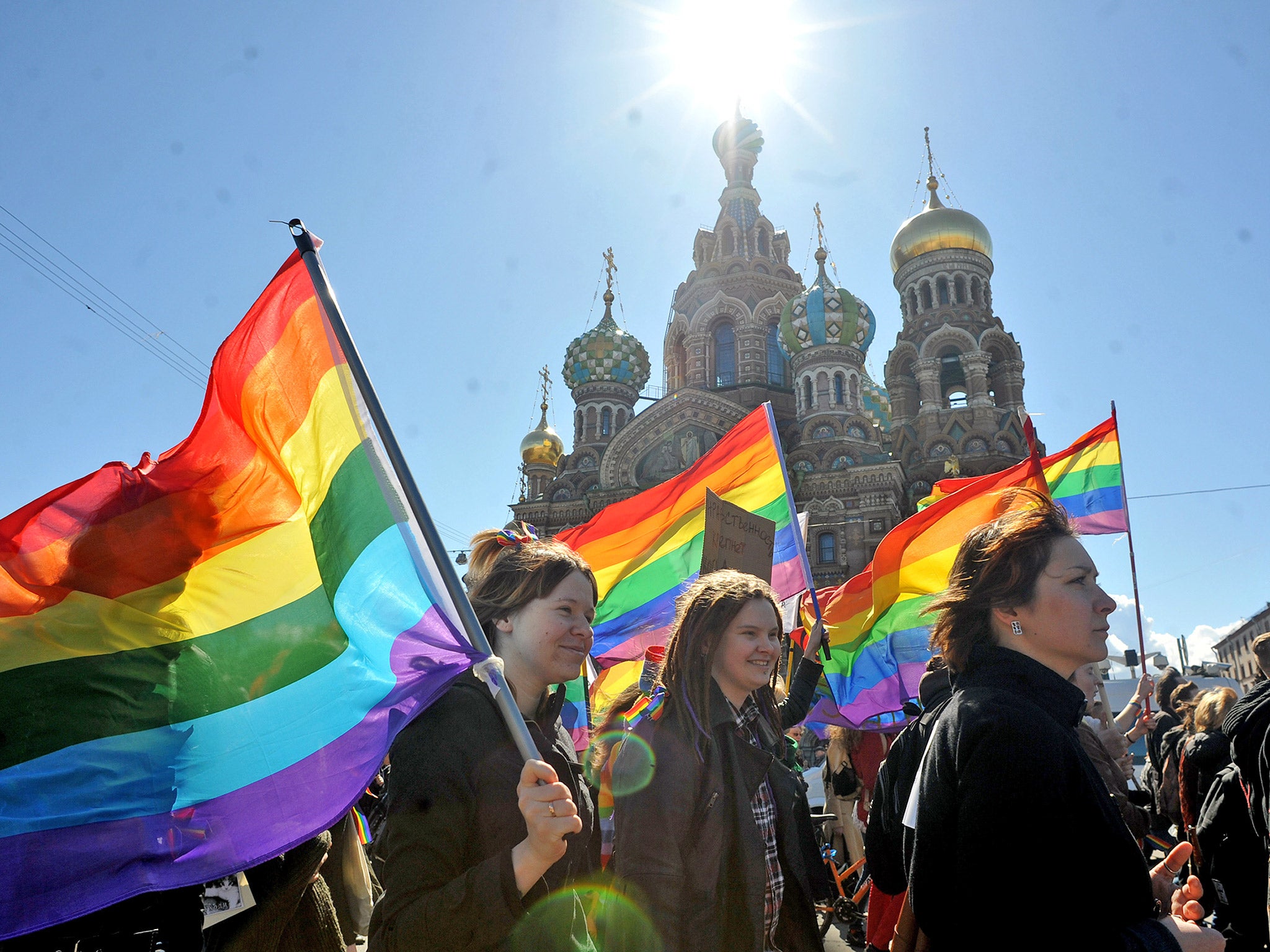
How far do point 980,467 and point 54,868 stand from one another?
2741 centimetres

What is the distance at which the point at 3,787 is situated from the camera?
→ 6.75 ft

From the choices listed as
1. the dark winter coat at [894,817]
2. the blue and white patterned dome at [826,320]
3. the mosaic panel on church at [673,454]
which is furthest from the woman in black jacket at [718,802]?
the blue and white patterned dome at [826,320]

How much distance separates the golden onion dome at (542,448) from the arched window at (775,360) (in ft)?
32.9

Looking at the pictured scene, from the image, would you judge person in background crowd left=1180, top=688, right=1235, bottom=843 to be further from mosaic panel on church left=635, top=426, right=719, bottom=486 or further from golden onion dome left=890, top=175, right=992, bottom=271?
golden onion dome left=890, top=175, right=992, bottom=271

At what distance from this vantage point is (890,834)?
9.61ft

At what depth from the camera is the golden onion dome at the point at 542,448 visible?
125 ft

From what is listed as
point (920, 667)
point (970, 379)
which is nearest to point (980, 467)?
point (970, 379)

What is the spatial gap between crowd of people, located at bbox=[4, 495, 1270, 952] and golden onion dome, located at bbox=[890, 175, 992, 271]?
3001 centimetres

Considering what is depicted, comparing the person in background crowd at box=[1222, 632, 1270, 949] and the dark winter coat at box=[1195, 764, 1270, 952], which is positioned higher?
the person in background crowd at box=[1222, 632, 1270, 949]

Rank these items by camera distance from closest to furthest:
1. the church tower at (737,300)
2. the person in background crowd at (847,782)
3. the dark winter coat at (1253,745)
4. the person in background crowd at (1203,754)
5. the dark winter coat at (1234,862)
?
the dark winter coat at (1253,745), the dark winter coat at (1234,862), the person in background crowd at (1203,754), the person in background crowd at (847,782), the church tower at (737,300)

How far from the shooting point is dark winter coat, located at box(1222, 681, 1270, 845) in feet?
12.1

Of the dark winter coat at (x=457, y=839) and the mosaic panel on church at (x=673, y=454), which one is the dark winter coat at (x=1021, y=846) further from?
the mosaic panel on church at (x=673, y=454)

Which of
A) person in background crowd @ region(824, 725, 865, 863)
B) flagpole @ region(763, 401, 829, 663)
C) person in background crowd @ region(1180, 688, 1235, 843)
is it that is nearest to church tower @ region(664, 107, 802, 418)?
person in background crowd @ region(824, 725, 865, 863)

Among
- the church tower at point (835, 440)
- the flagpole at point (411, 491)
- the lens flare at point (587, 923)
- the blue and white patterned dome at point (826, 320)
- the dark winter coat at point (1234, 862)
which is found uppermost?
the blue and white patterned dome at point (826, 320)
